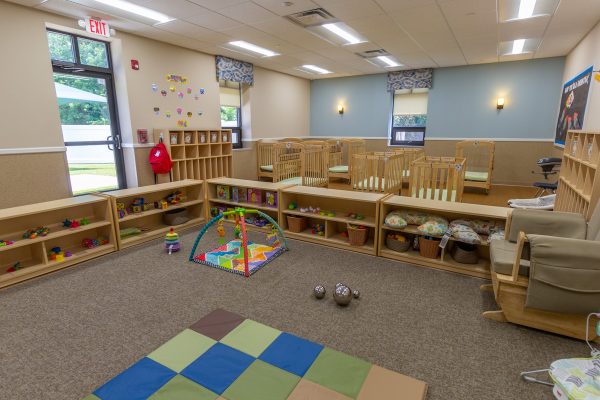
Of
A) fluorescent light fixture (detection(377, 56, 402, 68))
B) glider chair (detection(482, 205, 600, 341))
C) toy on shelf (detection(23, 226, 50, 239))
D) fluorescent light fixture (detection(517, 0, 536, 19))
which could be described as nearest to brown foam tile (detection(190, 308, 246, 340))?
glider chair (detection(482, 205, 600, 341))

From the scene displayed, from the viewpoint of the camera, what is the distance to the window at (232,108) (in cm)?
688

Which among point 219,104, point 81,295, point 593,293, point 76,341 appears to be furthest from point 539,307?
point 219,104

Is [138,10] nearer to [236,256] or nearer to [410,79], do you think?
[236,256]

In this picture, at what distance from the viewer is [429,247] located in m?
3.08

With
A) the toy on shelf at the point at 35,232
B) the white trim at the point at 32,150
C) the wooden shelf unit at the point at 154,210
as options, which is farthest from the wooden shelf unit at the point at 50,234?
the white trim at the point at 32,150

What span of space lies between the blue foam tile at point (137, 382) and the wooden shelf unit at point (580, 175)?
316 cm

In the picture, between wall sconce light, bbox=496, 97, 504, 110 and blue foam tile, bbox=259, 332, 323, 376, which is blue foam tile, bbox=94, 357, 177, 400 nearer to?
blue foam tile, bbox=259, 332, 323, 376

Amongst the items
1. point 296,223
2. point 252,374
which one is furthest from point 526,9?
point 252,374

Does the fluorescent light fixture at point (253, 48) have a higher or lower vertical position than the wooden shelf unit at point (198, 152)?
higher

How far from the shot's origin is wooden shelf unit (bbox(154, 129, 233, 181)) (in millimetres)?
5320

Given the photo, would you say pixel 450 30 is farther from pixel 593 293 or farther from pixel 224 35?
pixel 593 293

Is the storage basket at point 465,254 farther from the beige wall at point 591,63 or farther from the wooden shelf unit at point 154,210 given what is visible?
the wooden shelf unit at point 154,210

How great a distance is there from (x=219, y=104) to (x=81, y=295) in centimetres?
464

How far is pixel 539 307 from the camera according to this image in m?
2.01
